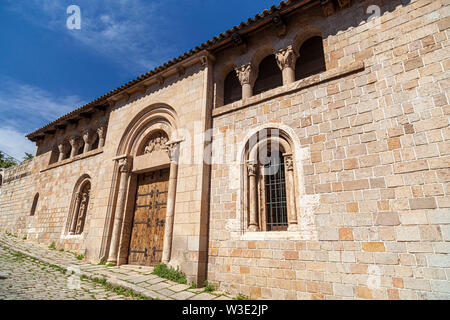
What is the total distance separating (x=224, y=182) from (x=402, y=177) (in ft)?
11.9

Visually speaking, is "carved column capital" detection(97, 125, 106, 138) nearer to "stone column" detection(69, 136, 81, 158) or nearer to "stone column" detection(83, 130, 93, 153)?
"stone column" detection(83, 130, 93, 153)

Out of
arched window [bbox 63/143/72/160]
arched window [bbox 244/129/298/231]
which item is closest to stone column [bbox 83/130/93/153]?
arched window [bbox 63/143/72/160]

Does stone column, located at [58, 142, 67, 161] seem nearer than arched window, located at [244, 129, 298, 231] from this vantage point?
No

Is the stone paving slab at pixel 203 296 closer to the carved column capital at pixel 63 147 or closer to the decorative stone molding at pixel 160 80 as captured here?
the decorative stone molding at pixel 160 80

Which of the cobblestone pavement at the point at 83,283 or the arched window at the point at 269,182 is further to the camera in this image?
the arched window at the point at 269,182

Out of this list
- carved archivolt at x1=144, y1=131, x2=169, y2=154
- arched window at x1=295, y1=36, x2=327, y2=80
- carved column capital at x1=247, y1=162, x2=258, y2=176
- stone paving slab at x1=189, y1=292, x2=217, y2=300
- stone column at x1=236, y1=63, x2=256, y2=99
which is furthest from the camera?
carved archivolt at x1=144, y1=131, x2=169, y2=154

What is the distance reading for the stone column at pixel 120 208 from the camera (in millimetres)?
7468

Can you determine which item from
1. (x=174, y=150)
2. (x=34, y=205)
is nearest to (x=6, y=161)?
(x=34, y=205)

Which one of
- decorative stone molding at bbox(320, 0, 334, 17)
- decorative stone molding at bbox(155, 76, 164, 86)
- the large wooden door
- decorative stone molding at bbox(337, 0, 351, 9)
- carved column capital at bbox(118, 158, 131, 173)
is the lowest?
the large wooden door

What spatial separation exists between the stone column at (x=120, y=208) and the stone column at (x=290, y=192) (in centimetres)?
550

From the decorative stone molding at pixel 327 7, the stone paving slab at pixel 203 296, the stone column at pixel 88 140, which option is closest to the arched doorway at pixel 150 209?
the stone paving slab at pixel 203 296

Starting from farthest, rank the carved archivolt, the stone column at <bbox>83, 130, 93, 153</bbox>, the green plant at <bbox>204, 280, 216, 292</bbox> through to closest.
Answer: the stone column at <bbox>83, 130, 93, 153</bbox> < the carved archivolt < the green plant at <bbox>204, 280, 216, 292</bbox>

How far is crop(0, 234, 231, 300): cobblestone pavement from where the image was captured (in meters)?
4.61

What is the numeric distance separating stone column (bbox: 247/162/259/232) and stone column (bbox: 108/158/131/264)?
456 centimetres
